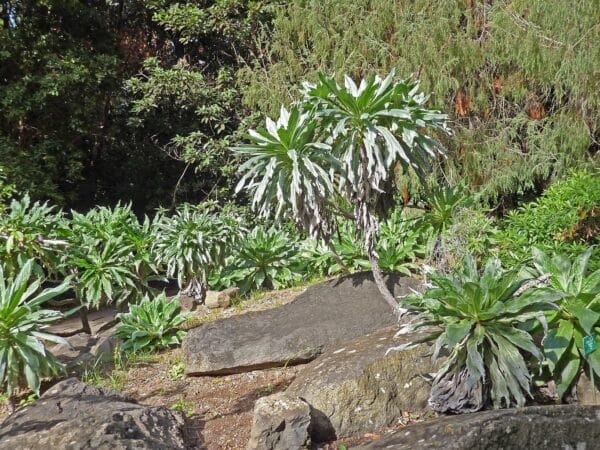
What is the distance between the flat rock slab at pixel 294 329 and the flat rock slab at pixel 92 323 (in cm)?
287

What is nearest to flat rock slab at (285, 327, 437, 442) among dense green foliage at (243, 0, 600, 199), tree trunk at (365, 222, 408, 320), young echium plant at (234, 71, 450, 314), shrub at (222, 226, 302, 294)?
young echium plant at (234, 71, 450, 314)

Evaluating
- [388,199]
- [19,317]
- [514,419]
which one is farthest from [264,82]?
[514,419]

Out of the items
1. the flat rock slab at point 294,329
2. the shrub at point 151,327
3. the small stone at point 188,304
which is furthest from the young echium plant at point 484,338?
the small stone at point 188,304

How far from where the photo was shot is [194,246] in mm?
6910

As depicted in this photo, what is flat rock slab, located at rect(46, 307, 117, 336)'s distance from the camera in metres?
7.76

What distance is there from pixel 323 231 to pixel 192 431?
6.48ft

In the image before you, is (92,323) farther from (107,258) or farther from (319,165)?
(319,165)

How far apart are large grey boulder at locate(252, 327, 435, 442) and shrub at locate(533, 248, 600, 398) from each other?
806mm

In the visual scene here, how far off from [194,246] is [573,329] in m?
4.47

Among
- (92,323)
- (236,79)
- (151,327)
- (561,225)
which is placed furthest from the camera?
(236,79)

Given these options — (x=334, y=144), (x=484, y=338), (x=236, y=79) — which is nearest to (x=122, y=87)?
(x=236, y=79)

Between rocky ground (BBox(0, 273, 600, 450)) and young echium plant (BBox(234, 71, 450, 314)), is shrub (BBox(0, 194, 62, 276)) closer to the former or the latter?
rocky ground (BBox(0, 273, 600, 450))

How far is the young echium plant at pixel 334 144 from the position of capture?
4.67m

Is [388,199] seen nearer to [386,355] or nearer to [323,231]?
[323,231]
